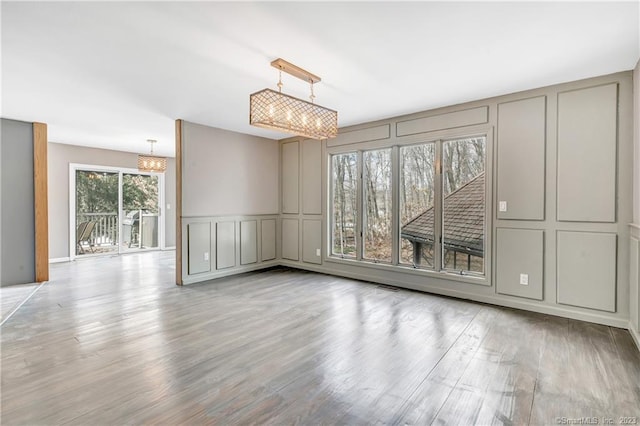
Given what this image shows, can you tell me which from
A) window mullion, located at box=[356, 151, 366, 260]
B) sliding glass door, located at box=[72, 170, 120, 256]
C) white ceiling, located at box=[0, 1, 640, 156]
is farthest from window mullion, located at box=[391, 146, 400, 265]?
sliding glass door, located at box=[72, 170, 120, 256]

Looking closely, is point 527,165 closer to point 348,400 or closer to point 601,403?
point 601,403

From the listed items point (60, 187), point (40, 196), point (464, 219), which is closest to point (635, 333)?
point (464, 219)

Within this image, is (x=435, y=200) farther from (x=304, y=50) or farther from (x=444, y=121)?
(x=304, y=50)

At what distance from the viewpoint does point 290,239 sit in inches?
236

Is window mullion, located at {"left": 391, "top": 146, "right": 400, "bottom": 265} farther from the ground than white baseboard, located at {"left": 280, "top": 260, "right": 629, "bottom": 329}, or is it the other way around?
window mullion, located at {"left": 391, "top": 146, "right": 400, "bottom": 265}

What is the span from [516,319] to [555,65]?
2504 mm

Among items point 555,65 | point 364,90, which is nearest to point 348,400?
point 364,90

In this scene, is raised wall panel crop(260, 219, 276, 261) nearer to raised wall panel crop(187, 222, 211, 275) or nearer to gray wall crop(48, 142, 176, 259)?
raised wall panel crop(187, 222, 211, 275)

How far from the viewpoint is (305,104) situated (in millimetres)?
2924

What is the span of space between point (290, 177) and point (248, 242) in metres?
1.48

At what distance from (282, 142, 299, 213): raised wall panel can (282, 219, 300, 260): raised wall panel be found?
240 mm

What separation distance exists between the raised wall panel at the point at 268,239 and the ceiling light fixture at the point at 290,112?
310cm

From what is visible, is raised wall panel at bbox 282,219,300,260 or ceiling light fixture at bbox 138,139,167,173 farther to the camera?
ceiling light fixture at bbox 138,139,167,173

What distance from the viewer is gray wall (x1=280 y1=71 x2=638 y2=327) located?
2.98m
